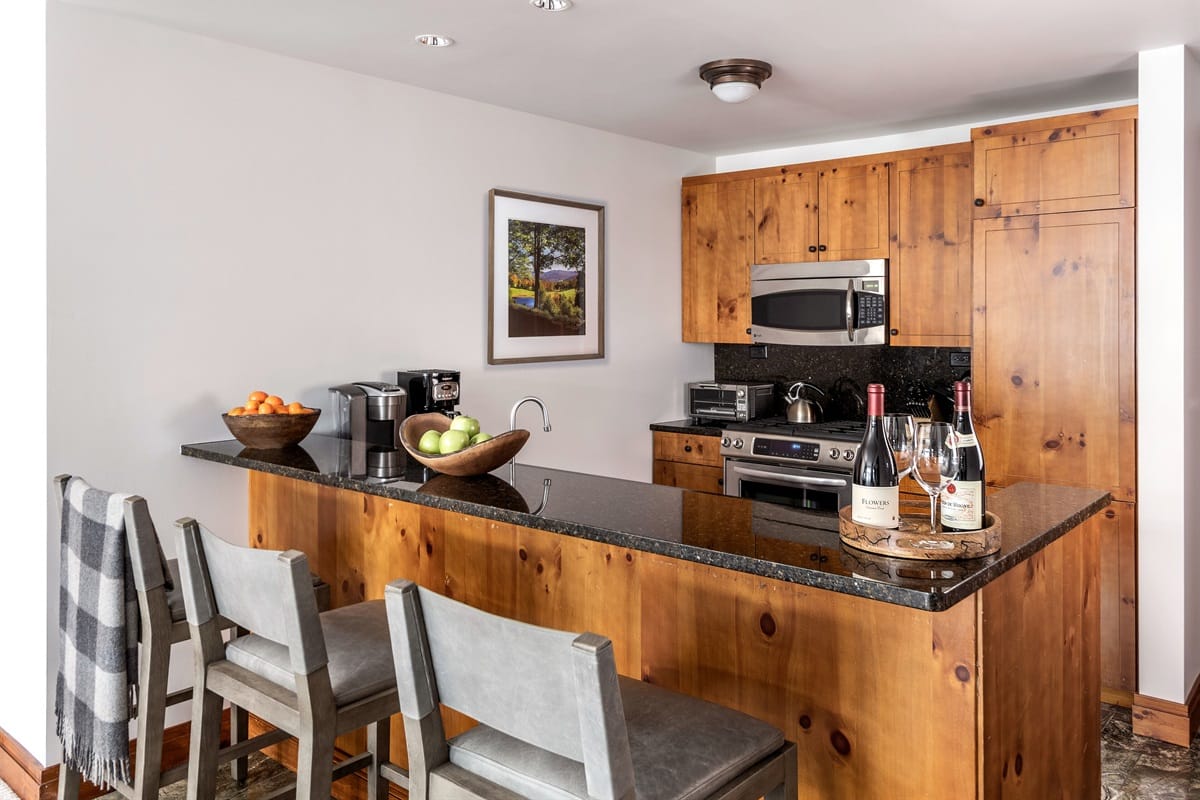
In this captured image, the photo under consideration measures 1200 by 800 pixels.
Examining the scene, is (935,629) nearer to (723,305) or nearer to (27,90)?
(27,90)

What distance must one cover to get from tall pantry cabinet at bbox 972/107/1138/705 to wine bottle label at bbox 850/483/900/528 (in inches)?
87.4

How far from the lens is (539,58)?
124 inches

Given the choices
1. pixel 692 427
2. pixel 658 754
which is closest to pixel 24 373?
pixel 658 754

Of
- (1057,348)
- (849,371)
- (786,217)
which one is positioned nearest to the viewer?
(1057,348)

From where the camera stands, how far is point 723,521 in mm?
1792

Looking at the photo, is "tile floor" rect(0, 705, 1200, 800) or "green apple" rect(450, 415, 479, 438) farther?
"tile floor" rect(0, 705, 1200, 800)

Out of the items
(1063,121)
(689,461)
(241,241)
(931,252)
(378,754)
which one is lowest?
(378,754)

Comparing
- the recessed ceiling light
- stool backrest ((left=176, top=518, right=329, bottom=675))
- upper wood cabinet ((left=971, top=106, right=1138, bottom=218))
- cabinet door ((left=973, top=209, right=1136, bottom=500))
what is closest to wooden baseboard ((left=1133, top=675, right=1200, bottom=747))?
cabinet door ((left=973, top=209, right=1136, bottom=500))

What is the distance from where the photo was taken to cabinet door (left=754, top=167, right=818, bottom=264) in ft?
14.5

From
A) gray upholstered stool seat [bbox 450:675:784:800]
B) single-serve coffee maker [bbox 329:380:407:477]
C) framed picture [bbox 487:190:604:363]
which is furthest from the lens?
framed picture [bbox 487:190:604:363]

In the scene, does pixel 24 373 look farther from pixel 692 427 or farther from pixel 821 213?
pixel 821 213

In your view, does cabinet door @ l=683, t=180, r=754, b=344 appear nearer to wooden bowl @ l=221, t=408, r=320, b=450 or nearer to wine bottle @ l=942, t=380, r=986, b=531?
wooden bowl @ l=221, t=408, r=320, b=450

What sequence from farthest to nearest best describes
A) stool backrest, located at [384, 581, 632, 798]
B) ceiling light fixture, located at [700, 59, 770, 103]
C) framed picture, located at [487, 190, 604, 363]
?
framed picture, located at [487, 190, 604, 363] → ceiling light fixture, located at [700, 59, 770, 103] → stool backrest, located at [384, 581, 632, 798]

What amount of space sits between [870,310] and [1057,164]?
104 cm
